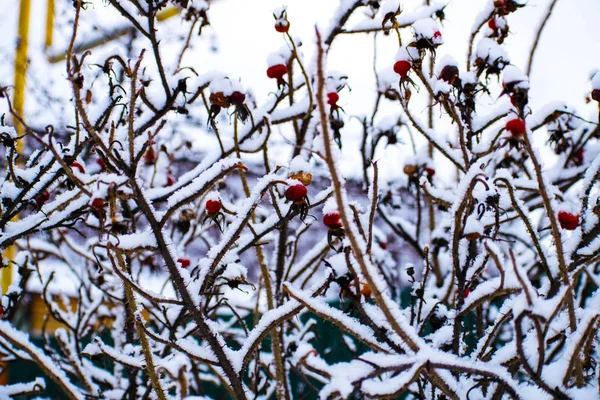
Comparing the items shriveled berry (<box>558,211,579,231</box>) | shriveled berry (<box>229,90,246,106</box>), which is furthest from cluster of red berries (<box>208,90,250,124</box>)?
shriveled berry (<box>558,211,579,231</box>)

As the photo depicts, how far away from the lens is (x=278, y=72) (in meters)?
1.65

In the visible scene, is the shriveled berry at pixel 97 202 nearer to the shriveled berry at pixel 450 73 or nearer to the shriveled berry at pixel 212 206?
the shriveled berry at pixel 212 206

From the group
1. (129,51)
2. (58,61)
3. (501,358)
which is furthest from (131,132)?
(58,61)

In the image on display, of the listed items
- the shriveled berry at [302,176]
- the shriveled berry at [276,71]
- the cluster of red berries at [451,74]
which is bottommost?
the shriveled berry at [302,176]

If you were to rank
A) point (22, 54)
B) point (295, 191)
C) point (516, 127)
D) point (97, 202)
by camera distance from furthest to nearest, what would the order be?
point (22, 54), point (295, 191), point (516, 127), point (97, 202)

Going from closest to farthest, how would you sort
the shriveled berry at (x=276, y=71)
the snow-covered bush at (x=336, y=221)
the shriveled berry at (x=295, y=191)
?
the snow-covered bush at (x=336, y=221)
the shriveled berry at (x=295, y=191)
the shriveled berry at (x=276, y=71)

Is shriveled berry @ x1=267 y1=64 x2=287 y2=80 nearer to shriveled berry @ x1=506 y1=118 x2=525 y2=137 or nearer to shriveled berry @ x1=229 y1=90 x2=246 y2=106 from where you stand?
shriveled berry @ x1=229 y1=90 x2=246 y2=106

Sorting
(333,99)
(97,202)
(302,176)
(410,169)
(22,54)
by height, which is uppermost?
(22,54)

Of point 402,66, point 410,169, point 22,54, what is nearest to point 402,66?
point 402,66

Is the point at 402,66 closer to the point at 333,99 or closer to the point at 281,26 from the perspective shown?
the point at 333,99

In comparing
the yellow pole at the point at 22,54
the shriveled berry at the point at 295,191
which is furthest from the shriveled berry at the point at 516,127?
the yellow pole at the point at 22,54

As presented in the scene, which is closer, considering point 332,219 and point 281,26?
point 332,219

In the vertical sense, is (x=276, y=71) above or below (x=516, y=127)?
above

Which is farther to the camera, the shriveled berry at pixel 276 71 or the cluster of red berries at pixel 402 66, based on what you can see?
the shriveled berry at pixel 276 71
